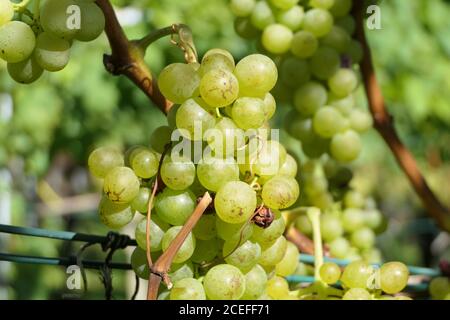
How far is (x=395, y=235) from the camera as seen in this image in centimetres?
429

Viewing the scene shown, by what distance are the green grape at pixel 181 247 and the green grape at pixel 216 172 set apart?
4cm

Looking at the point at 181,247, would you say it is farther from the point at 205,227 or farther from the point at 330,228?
the point at 330,228

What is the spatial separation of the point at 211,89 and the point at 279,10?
1.29ft

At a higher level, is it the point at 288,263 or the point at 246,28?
the point at 246,28

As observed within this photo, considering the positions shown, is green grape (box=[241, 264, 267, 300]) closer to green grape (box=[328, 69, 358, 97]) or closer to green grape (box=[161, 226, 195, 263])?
green grape (box=[161, 226, 195, 263])

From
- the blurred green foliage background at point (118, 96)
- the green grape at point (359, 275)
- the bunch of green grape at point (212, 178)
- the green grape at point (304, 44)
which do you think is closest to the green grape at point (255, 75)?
the bunch of green grape at point (212, 178)

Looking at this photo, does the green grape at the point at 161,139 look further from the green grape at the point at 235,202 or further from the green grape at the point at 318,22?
the green grape at the point at 318,22

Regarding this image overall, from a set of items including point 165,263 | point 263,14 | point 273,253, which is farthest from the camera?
point 263,14

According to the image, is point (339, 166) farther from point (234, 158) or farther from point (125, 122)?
point (125, 122)

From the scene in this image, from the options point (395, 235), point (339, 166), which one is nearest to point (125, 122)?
point (339, 166)

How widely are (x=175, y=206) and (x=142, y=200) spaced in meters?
0.04

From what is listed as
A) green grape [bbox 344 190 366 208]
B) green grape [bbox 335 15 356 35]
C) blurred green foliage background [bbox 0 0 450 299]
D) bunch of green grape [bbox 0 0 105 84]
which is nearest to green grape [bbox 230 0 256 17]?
green grape [bbox 335 15 356 35]

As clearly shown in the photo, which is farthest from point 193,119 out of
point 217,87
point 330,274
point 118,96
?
point 118,96

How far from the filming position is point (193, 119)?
23.5 inches
